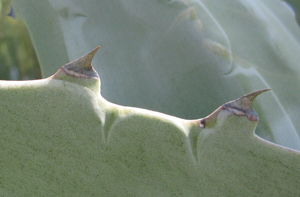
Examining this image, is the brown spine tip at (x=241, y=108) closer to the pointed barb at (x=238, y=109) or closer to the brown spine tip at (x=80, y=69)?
the pointed barb at (x=238, y=109)

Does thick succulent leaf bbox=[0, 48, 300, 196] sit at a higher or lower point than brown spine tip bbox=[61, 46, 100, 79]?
lower

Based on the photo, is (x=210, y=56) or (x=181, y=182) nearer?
(x=181, y=182)

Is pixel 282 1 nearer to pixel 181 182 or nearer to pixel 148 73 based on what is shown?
pixel 148 73

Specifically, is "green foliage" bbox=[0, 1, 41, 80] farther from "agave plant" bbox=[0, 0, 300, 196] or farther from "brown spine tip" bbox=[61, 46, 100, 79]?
"brown spine tip" bbox=[61, 46, 100, 79]

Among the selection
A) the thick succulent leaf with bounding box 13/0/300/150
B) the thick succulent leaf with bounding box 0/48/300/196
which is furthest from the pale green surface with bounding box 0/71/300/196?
the thick succulent leaf with bounding box 13/0/300/150

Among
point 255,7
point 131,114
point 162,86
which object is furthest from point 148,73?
point 255,7

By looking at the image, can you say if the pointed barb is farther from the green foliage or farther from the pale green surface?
the green foliage

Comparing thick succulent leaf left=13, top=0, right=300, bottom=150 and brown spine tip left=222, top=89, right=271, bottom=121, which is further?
thick succulent leaf left=13, top=0, right=300, bottom=150
